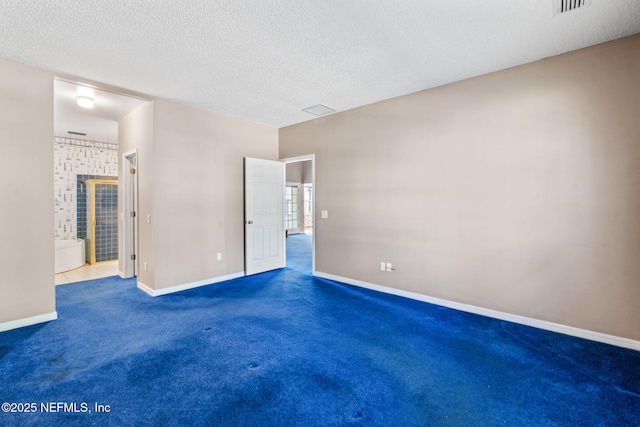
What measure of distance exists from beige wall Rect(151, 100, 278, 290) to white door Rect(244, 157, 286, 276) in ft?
0.50

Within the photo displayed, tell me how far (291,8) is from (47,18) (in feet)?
6.26

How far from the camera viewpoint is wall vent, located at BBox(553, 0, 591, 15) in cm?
211

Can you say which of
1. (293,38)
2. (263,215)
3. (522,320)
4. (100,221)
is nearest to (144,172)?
(263,215)

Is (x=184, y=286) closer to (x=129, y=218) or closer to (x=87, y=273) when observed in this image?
(x=129, y=218)

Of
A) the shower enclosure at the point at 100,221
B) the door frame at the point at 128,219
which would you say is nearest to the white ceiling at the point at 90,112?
the door frame at the point at 128,219

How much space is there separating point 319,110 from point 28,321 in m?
4.34

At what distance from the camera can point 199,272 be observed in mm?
4418

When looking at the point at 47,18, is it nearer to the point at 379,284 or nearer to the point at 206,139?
the point at 206,139

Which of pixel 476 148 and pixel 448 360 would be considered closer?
pixel 448 360

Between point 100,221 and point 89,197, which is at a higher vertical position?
point 89,197

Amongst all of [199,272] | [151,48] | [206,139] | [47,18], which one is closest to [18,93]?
[47,18]

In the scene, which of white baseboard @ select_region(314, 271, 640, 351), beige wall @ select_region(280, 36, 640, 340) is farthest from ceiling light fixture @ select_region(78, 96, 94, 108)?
white baseboard @ select_region(314, 271, 640, 351)

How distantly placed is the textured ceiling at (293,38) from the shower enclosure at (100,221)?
3.68 metres

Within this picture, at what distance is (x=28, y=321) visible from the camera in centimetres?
299
